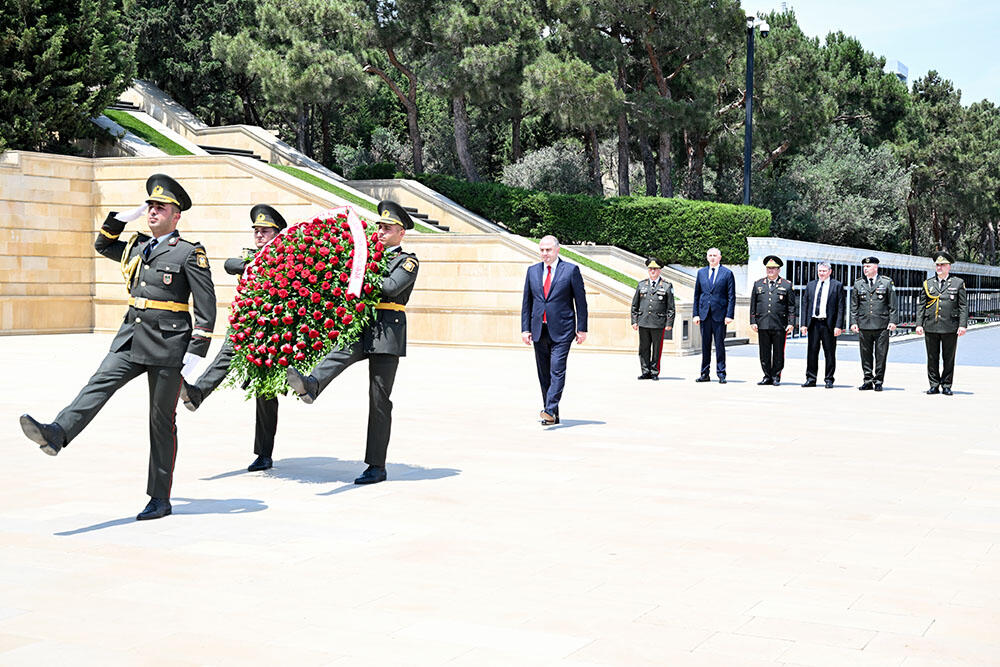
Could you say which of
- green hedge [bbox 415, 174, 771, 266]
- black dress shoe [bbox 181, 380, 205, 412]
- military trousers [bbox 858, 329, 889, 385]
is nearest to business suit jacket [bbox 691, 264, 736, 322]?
military trousers [bbox 858, 329, 889, 385]

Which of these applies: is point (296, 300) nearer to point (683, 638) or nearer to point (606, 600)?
point (606, 600)

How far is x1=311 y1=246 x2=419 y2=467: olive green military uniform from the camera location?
854 centimetres

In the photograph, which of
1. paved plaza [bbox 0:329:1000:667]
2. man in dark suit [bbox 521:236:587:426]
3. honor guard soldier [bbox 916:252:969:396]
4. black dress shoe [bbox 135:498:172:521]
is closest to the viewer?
paved plaza [bbox 0:329:1000:667]

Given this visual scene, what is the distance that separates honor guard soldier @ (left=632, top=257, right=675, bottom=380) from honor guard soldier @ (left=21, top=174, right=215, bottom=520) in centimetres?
1139

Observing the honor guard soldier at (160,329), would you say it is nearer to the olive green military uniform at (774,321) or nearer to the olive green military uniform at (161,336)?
the olive green military uniform at (161,336)

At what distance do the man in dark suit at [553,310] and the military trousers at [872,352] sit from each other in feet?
20.3

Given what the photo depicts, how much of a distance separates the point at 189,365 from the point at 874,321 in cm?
1176

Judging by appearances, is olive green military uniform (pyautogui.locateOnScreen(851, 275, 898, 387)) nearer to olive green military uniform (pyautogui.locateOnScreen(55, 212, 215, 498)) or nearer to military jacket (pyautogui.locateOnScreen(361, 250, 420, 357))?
military jacket (pyautogui.locateOnScreen(361, 250, 420, 357))

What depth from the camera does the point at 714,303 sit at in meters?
18.2

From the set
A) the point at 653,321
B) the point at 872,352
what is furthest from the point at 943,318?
the point at 653,321

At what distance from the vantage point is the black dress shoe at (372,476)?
863cm

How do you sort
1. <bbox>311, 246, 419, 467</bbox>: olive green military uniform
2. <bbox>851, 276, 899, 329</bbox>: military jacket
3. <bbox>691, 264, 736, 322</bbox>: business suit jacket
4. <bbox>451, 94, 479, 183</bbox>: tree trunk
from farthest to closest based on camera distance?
<bbox>451, 94, 479, 183</bbox>: tree trunk, <bbox>691, 264, 736, 322</bbox>: business suit jacket, <bbox>851, 276, 899, 329</bbox>: military jacket, <bbox>311, 246, 419, 467</bbox>: olive green military uniform

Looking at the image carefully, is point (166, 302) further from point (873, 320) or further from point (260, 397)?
point (873, 320)

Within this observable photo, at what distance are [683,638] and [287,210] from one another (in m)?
22.9
